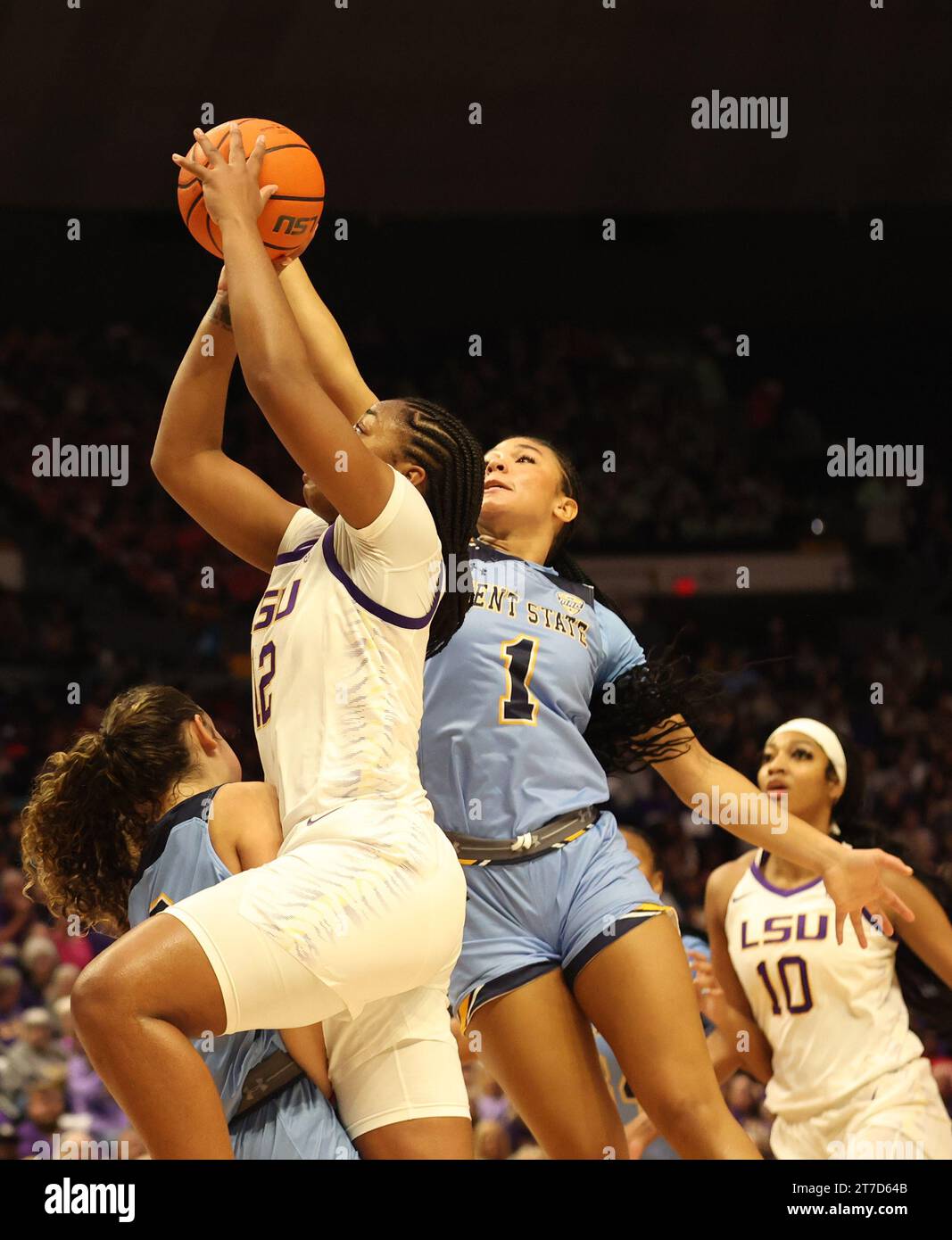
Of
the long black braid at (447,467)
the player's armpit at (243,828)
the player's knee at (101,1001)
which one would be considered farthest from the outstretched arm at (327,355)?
the player's knee at (101,1001)

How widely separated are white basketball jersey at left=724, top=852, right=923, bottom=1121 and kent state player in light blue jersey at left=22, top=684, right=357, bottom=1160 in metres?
2.55

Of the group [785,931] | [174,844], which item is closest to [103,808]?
[174,844]

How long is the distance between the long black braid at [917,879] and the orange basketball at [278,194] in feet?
10.0

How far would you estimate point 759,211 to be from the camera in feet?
44.9

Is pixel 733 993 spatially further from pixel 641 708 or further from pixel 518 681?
pixel 518 681

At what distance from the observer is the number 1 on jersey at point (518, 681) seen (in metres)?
3.72

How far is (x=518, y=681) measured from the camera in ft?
12.3

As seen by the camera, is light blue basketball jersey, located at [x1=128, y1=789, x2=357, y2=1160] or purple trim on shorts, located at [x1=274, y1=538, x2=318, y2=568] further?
purple trim on shorts, located at [x1=274, y1=538, x2=318, y2=568]

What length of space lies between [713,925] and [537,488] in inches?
84.7

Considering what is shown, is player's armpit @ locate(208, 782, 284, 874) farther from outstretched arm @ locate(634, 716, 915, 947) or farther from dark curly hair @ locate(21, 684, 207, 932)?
outstretched arm @ locate(634, 716, 915, 947)

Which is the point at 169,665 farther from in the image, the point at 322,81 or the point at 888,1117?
the point at 888,1117

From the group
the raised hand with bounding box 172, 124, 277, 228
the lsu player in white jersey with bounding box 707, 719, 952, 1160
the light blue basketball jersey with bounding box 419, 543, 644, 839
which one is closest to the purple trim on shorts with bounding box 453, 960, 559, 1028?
the light blue basketball jersey with bounding box 419, 543, 644, 839

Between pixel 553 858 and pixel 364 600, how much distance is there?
1083 mm

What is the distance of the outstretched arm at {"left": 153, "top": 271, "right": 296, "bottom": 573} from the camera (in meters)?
3.15
